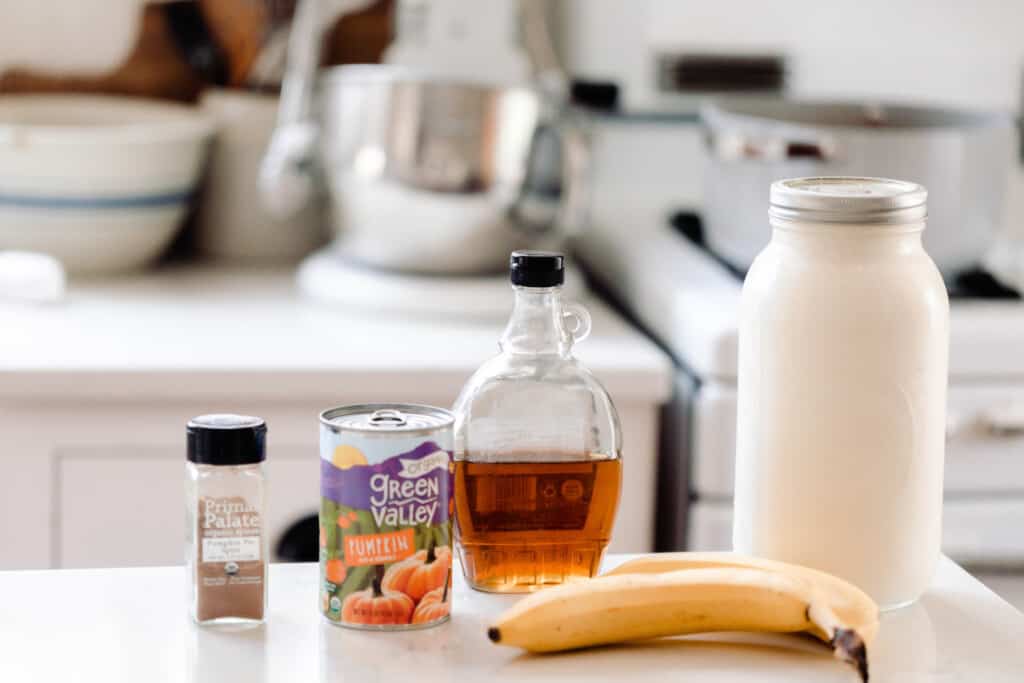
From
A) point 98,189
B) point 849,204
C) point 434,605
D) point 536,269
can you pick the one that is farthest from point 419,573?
point 98,189

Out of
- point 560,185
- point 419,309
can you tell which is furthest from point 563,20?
point 419,309

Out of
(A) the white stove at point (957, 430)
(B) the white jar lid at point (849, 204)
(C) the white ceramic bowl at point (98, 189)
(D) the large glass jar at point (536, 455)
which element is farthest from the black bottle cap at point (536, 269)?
(C) the white ceramic bowl at point (98, 189)

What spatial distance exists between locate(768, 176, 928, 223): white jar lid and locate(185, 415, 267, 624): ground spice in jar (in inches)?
10.8

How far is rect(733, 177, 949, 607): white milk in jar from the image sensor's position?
0.78 m

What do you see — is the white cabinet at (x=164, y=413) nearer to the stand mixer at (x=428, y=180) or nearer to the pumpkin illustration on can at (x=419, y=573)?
the stand mixer at (x=428, y=180)

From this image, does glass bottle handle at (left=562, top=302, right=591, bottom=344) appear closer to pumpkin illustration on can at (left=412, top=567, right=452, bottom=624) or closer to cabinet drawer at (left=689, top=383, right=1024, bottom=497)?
pumpkin illustration on can at (left=412, top=567, right=452, bottom=624)

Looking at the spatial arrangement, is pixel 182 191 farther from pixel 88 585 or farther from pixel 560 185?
pixel 88 585

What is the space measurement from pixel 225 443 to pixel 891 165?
1.03 metres

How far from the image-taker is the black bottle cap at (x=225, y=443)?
757 millimetres

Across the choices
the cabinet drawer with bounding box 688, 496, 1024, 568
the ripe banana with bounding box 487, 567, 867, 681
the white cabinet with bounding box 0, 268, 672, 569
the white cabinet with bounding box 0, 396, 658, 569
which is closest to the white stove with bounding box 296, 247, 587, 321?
the white cabinet with bounding box 0, 268, 672, 569

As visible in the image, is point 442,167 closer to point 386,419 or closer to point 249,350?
point 249,350

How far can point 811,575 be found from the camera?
0.78 meters

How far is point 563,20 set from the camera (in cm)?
229

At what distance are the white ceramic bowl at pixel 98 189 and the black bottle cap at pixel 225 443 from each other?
3.94 feet
